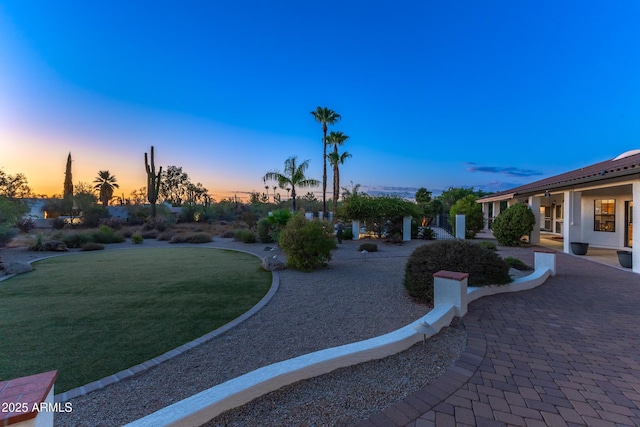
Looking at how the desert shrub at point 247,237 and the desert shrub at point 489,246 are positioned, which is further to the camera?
the desert shrub at point 247,237

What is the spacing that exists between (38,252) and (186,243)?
625cm

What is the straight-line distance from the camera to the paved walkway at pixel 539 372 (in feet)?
7.36

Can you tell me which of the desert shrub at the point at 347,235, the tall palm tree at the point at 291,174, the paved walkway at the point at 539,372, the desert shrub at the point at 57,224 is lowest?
the paved walkway at the point at 539,372

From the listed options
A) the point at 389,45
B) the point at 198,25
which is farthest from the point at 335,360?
the point at 389,45

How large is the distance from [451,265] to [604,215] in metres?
13.0

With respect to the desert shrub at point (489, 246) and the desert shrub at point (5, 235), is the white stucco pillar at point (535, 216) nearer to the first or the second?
the desert shrub at point (489, 246)

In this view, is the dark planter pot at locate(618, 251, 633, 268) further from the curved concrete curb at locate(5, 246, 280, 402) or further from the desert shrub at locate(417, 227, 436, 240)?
the curved concrete curb at locate(5, 246, 280, 402)

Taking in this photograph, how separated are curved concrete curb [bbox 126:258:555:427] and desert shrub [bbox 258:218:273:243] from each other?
13.0 meters

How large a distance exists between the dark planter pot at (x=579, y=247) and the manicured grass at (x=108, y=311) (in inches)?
462

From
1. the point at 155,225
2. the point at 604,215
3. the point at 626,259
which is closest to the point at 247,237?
the point at 155,225

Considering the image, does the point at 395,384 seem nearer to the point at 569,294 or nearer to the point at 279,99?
the point at 569,294

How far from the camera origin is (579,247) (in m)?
10.9

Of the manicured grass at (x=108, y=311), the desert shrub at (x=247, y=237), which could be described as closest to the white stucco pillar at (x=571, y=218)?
the manicured grass at (x=108, y=311)

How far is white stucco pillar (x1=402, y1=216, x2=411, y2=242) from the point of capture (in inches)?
641
